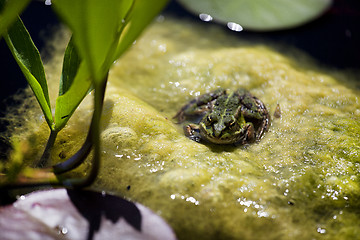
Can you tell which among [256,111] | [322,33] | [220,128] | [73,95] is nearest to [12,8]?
[73,95]

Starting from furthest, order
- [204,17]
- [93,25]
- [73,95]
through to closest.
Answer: [204,17] → [73,95] → [93,25]

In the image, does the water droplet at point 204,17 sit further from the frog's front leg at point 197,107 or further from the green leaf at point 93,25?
the green leaf at point 93,25

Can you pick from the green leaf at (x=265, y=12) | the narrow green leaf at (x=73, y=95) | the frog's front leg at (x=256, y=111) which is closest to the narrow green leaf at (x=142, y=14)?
the narrow green leaf at (x=73, y=95)

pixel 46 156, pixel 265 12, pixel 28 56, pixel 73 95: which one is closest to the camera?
pixel 73 95

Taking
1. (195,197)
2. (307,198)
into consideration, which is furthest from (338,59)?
(195,197)

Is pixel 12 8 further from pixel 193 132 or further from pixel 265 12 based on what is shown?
pixel 265 12

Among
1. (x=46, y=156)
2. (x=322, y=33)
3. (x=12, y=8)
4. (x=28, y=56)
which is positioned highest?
(x=12, y=8)

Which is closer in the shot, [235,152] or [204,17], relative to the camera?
[235,152]
